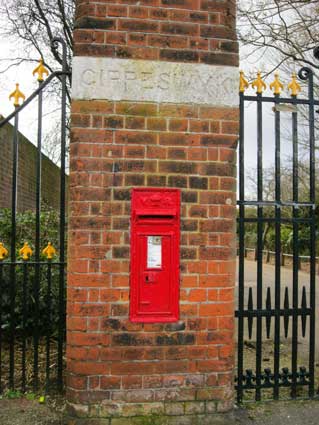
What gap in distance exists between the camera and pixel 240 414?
328cm

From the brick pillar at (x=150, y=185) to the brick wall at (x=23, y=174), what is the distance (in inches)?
188

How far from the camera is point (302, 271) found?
16438 mm

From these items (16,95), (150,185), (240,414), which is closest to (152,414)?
(240,414)

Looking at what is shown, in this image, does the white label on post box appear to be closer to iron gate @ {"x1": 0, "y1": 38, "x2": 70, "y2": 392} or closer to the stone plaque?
iron gate @ {"x1": 0, "y1": 38, "x2": 70, "y2": 392}

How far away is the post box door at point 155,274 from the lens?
3.05 m

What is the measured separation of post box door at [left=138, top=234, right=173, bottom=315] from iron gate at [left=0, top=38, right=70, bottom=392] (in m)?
0.77

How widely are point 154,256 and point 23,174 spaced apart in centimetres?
659

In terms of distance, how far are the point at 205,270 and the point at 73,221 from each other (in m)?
1.07

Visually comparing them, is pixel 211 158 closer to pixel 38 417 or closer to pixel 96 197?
pixel 96 197

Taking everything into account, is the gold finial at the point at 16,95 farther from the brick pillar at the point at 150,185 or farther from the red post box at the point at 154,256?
the red post box at the point at 154,256

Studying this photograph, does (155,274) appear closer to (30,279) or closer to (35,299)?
(35,299)

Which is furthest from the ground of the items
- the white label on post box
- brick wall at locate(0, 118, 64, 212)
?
brick wall at locate(0, 118, 64, 212)

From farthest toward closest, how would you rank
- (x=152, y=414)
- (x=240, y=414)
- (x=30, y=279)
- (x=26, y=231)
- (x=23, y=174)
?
(x=23, y=174) → (x=26, y=231) → (x=30, y=279) → (x=240, y=414) → (x=152, y=414)

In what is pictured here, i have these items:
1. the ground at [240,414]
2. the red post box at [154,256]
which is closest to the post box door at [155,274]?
the red post box at [154,256]
